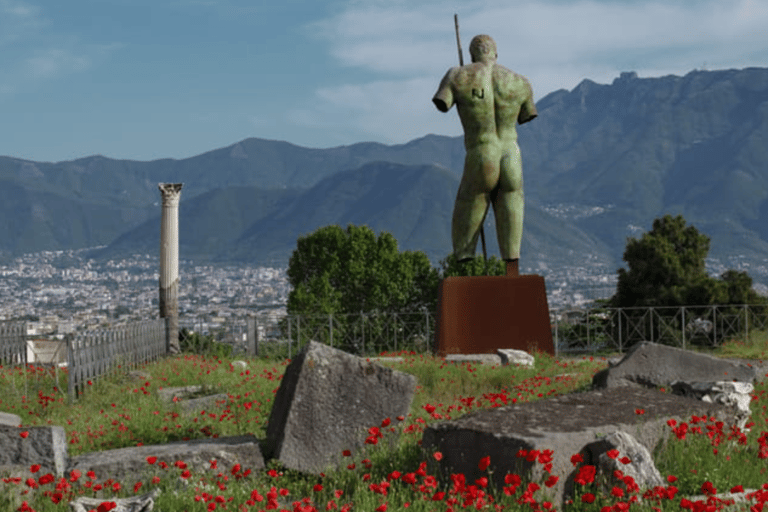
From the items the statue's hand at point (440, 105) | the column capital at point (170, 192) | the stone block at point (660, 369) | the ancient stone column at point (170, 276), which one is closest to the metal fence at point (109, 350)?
the ancient stone column at point (170, 276)

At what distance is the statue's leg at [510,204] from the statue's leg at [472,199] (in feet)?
0.57

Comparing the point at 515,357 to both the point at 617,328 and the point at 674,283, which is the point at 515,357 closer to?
the point at 617,328

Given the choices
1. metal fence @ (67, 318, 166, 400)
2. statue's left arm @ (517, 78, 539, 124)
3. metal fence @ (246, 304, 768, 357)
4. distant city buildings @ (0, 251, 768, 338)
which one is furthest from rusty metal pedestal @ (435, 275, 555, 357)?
metal fence @ (67, 318, 166, 400)

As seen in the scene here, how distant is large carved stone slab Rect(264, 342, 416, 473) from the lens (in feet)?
24.0

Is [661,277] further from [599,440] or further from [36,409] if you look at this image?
[599,440]

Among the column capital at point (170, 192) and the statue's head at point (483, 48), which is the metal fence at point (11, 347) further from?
the statue's head at point (483, 48)

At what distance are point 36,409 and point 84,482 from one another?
5.84m

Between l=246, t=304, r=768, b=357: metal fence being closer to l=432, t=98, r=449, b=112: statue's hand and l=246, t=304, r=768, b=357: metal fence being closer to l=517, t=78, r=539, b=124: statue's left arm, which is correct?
l=517, t=78, r=539, b=124: statue's left arm

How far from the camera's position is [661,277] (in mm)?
23500

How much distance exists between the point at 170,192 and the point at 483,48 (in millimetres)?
7660

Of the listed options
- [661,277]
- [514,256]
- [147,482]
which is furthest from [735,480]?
[661,277]

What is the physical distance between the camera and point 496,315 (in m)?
15.7

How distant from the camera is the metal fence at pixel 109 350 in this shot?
13.2m

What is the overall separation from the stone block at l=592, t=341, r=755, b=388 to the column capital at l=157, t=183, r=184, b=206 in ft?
37.3
